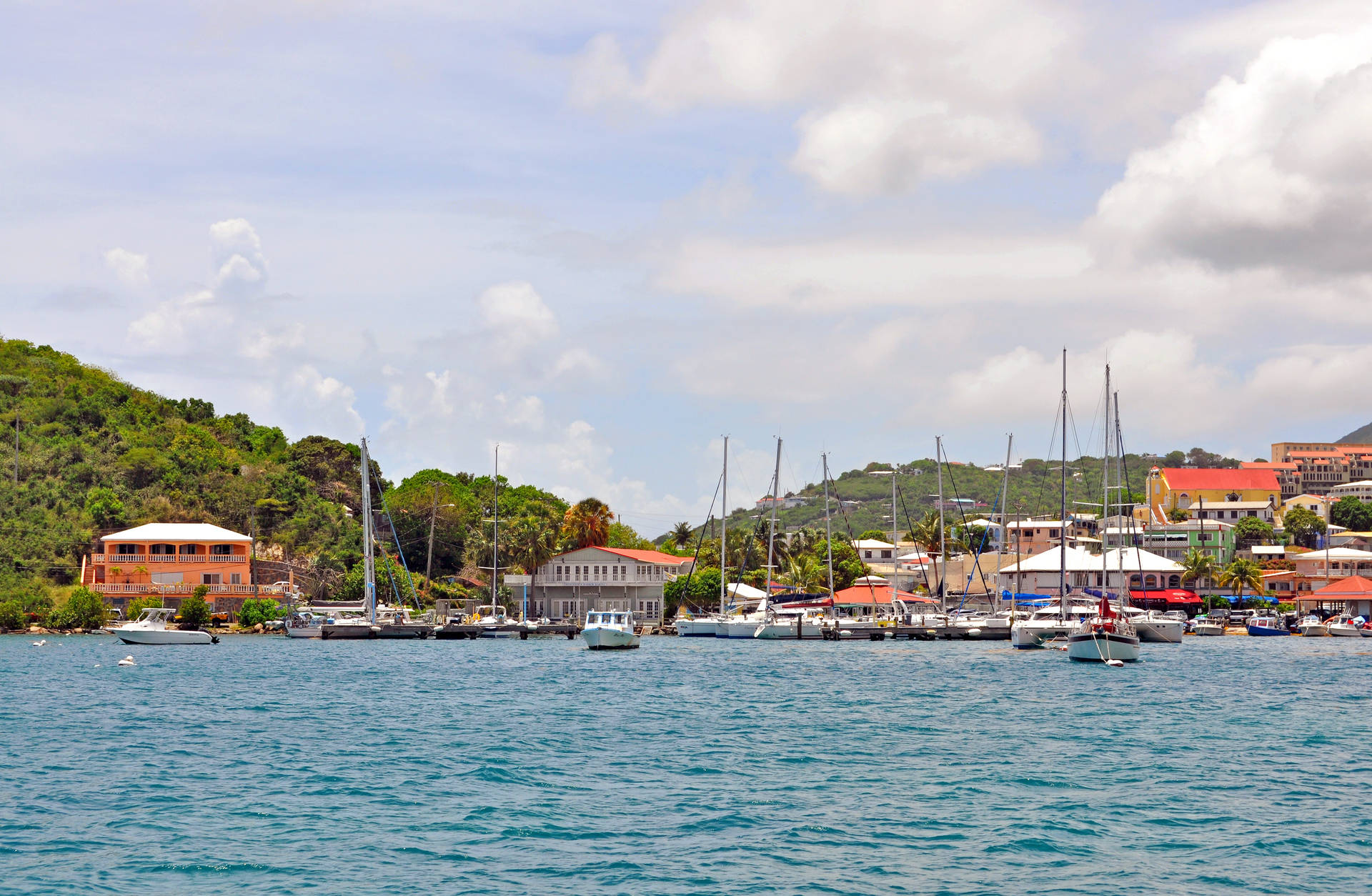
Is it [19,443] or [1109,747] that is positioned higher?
[19,443]

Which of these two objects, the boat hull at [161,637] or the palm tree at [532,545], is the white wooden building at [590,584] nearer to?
the palm tree at [532,545]

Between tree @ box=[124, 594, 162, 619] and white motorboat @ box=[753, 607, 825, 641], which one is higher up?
tree @ box=[124, 594, 162, 619]

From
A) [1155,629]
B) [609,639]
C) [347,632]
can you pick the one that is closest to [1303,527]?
[1155,629]

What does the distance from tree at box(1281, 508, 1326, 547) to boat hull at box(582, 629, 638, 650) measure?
12401cm

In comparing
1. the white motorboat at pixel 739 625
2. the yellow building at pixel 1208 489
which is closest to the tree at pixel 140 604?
the white motorboat at pixel 739 625

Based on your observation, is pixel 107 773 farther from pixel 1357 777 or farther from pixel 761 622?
pixel 761 622

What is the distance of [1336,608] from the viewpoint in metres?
136

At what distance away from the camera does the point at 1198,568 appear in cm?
13750

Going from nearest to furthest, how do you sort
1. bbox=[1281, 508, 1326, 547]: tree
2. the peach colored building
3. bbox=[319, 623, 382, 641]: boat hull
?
bbox=[319, 623, 382, 641]: boat hull < the peach colored building < bbox=[1281, 508, 1326, 547]: tree

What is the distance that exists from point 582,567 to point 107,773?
89674 mm

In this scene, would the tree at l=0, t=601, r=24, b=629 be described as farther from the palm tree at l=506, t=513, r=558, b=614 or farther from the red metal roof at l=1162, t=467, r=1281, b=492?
the red metal roof at l=1162, t=467, r=1281, b=492

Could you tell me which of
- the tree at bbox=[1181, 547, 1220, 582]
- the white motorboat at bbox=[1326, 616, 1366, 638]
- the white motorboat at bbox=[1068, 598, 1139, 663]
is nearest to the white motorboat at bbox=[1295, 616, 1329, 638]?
the white motorboat at bbox=[1326, 616, 1366, 638]

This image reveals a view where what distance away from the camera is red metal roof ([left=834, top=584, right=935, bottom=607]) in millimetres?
110188

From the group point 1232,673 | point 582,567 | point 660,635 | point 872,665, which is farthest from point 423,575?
point 1232,673
